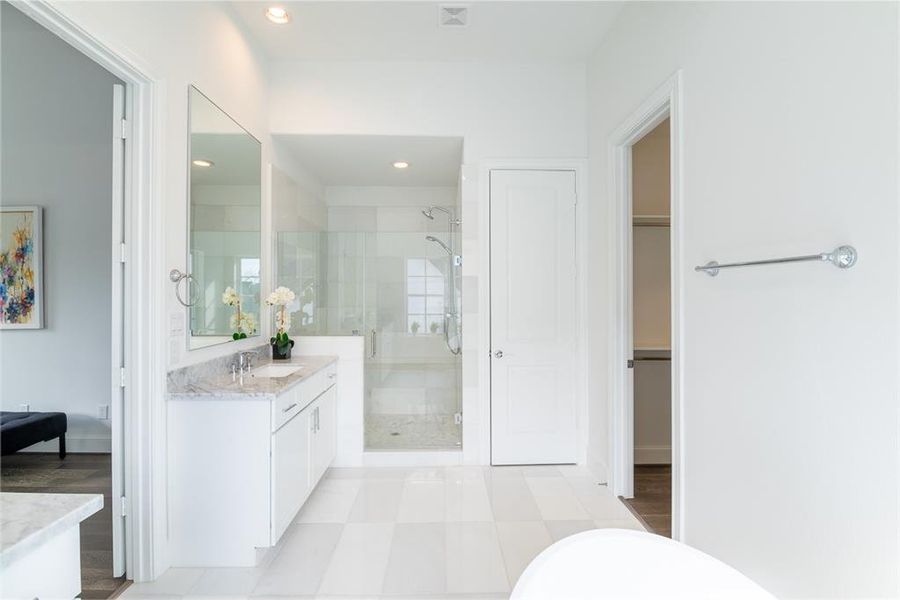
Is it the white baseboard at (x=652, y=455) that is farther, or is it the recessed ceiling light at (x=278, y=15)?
the white baseboard at (x=652, y=455)

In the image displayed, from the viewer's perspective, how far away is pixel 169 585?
6.31 ft

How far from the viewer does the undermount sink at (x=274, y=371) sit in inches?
103

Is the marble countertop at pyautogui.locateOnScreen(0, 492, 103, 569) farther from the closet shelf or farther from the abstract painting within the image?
the abstract painting

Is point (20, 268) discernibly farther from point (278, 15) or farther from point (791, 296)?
point (791, 296)

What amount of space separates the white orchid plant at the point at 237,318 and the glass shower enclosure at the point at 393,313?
570 millimetres

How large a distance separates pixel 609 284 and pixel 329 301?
2289 mm

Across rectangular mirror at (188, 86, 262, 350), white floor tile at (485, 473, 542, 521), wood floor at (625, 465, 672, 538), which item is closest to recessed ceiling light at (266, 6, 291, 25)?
rectangular mirror at (188, 86, 262, 350)

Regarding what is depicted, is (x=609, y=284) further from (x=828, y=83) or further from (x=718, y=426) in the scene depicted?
(x=828, y=83)

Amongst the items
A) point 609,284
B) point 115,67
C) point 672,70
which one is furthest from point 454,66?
point 115,67

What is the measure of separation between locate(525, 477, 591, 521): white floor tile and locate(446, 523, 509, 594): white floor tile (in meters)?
0.40

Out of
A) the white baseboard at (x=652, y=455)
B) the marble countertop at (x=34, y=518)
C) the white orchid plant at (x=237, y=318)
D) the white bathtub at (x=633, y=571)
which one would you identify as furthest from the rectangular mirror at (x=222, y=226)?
the white baseboard at (x=652, y=455)

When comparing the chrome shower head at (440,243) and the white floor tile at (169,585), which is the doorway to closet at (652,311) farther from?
the white floor tile at (169,585)

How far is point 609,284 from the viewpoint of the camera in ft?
9.32

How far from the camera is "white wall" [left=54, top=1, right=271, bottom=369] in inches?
68.5
